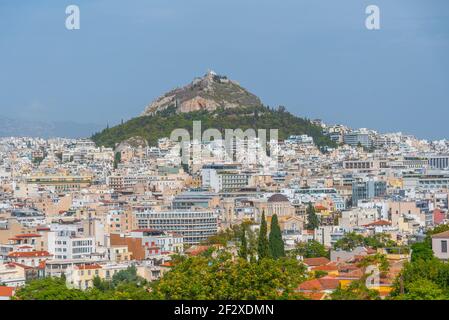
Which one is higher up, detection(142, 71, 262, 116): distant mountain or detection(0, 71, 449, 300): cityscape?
detection(142, 71, 262, 116): distant mountain

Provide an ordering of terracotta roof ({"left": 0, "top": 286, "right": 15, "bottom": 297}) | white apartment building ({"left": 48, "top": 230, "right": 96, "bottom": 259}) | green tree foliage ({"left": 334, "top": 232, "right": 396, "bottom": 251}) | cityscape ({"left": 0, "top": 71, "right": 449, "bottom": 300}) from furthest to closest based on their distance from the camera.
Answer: white apartment building ({"left": 48, "top": 230, "right": 96, "bottom": 259}) → green tree foliage ({"left": 334, "top": 232, "right": 396, "bottom": 251}) → terracotta roof ({"left": 0, "top": 286, "right": 15, "bottom": 297}) → cityscape ({"left": 0, "top": 71, "right": 449, "bottom": 300})

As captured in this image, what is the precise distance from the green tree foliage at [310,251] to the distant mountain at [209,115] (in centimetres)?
2896

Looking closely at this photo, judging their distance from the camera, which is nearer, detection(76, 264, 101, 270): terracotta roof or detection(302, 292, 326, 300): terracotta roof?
detection(302, 292, 326, 300): terracotta roof

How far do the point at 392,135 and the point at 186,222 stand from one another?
30118 millimetres

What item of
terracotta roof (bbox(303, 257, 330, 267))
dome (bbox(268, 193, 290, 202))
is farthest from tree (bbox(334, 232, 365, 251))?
dome (bbox(268, 193, 290, 202))

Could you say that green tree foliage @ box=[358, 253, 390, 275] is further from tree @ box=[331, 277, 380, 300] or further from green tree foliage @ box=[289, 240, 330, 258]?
green tree foliage @ box=[289, 240, 330, 258]

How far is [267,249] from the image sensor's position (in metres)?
18.6

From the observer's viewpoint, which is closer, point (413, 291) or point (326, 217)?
point (413, 291)

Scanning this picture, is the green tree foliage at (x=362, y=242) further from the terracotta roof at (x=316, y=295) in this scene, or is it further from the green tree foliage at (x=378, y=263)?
the terracotta roof at (x=316, y=295)

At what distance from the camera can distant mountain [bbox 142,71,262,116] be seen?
191ft

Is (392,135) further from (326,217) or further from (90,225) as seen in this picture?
(90,225)

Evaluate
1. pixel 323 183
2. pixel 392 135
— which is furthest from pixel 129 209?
pixel 392 135

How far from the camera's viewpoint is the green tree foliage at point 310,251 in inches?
853

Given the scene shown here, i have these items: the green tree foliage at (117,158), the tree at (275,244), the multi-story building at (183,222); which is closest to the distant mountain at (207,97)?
the green tree foliage at (117,158)
